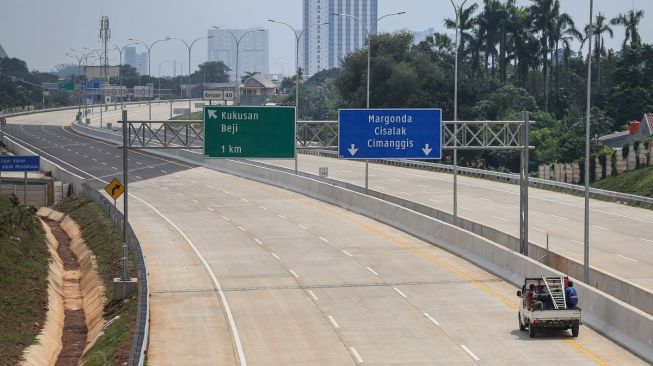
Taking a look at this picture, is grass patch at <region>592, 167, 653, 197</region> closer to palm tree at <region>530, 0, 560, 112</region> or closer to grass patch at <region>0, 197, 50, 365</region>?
grass patch at <region>0, 197, 50, 365</region>

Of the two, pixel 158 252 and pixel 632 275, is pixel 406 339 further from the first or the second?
pixel 158 252

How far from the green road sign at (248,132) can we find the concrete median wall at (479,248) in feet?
26.1

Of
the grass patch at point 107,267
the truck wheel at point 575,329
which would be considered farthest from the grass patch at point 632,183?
the truck wheel at point 575,329

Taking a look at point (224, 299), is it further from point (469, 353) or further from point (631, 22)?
point (631, 22)

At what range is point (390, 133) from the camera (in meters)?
53.0

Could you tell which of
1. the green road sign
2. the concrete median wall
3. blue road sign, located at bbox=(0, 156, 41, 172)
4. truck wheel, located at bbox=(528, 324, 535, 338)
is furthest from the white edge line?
blue road sign, located at bbox=(0, 156, 41, 172)

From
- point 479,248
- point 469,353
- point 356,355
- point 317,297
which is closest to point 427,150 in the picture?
point 479,248

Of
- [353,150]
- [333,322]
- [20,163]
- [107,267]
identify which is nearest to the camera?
[333,322]

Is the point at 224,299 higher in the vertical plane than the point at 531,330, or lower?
lower

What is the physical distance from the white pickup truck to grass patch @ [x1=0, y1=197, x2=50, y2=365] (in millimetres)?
15556

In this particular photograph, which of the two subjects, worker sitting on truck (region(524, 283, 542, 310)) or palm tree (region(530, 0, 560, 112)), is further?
palm tree (region(530, 0, 560, 112))

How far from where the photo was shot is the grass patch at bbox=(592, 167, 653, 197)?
7988 centimetres

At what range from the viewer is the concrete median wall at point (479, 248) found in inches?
1244

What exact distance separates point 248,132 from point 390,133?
20.1ft
